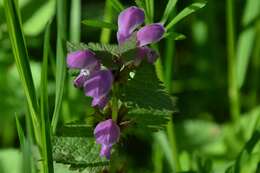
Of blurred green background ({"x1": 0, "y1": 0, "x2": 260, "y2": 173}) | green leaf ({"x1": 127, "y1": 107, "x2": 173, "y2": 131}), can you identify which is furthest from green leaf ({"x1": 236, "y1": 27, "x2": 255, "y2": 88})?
green leaf ({"x1": 127, "y1": 107, "x2": 173, "y2": 131})

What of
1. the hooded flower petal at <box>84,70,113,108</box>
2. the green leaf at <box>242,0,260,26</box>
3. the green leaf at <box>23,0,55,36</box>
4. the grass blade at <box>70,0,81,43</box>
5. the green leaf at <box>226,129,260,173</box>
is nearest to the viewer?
the hooded flower petal at <box>84,70,113,108</box>

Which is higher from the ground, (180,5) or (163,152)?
(180,5)

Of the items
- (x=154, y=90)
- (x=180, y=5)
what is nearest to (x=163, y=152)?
(x=154, y=90)

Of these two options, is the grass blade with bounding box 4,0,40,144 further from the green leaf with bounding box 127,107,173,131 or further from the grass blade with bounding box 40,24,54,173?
the green leaf with bounding box 127,107,173,131

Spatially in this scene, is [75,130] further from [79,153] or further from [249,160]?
[249,160]

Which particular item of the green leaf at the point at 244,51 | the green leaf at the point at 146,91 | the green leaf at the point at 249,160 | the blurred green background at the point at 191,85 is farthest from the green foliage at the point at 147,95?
→ the green leaf at the point at 244,51

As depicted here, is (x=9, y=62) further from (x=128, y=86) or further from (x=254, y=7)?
(x=128, y=86)

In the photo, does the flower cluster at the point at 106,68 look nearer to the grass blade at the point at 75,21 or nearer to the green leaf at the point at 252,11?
the grass blade at the point at 75,21
